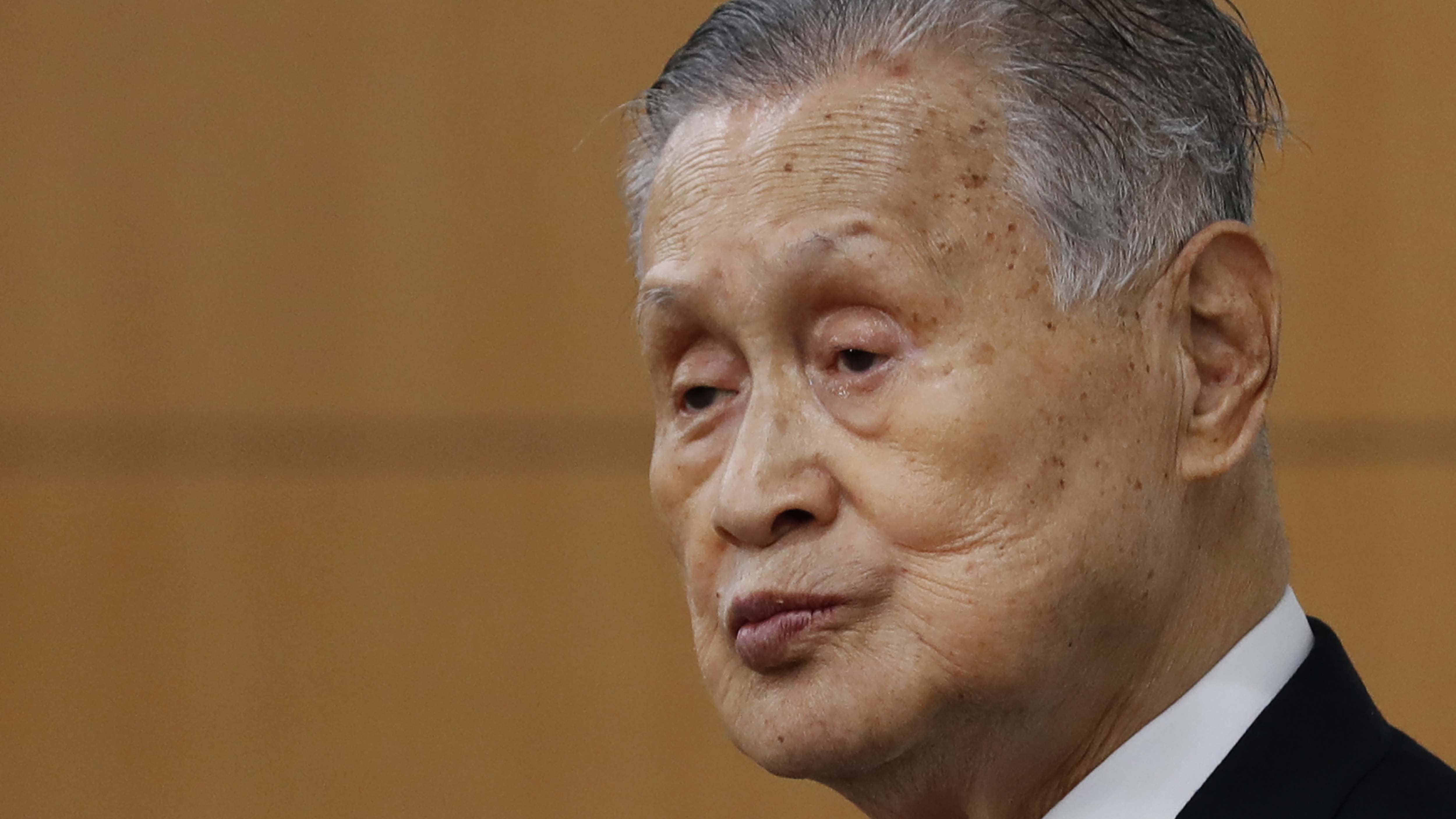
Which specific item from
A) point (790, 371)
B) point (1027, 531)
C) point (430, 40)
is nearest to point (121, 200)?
point (430, 40)

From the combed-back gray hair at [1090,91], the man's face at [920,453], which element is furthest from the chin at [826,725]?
the combed-back gray hair at [1090,91]

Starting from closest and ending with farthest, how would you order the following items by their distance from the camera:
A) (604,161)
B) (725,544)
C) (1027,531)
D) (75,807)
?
(1027,531)
(725,544)
(75,807)
(604,161)

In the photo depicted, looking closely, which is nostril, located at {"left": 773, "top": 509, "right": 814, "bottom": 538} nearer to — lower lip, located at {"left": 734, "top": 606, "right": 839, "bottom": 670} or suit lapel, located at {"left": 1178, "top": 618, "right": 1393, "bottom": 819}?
lower lip, located at {"left": 734, "top": 606, "right": 839, "bottom": 670}

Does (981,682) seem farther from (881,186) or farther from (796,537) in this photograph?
(881,186)

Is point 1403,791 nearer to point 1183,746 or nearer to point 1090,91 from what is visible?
point 1183,746

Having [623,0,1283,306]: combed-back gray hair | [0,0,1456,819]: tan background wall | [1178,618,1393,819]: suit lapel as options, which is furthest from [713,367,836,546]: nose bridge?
[0,0,1456,819]: tan background wall

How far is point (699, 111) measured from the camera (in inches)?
58.5

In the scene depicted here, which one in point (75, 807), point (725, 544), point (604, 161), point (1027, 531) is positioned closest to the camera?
point (1027, 531)

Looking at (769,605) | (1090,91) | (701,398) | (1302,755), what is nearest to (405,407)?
(701,398)

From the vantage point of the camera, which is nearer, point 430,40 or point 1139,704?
point 1139,704

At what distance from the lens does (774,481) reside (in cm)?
132

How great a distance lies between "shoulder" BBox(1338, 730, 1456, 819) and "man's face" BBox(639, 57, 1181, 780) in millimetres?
193

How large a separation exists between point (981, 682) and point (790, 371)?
0.28 metres

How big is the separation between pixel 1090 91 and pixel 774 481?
385 mm
